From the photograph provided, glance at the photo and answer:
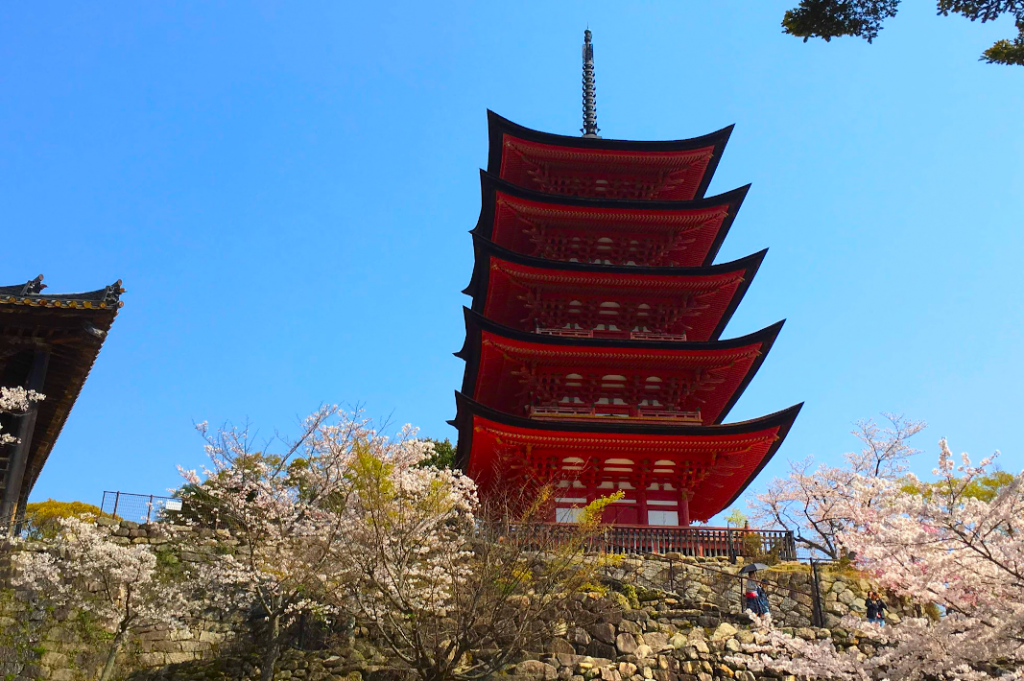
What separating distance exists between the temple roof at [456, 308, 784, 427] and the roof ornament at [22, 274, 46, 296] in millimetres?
10544

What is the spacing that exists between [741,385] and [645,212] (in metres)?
6.10

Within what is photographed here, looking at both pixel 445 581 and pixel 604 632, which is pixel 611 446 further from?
pixel 445 581

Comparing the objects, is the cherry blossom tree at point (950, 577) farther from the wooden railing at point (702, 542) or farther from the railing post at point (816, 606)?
the wooden railing at point (702, 542)

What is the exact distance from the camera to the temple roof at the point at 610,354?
21281mm

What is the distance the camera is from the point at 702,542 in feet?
59.5

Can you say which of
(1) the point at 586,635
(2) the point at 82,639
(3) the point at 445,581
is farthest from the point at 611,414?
(2) the point at 82,639

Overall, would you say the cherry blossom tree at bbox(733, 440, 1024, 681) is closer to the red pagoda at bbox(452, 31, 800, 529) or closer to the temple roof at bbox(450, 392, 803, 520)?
the red pagoda at bbox(452, 31, 800, 529)

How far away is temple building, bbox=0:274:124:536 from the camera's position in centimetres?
1142

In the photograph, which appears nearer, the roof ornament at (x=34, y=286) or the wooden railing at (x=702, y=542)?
the roof ornament at (x=34, y=286)

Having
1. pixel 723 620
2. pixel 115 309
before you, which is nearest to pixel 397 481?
pixel 115 309

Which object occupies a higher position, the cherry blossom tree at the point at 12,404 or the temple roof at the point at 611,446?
the temple roof at the point at 611,446

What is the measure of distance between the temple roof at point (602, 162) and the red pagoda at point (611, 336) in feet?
0.17

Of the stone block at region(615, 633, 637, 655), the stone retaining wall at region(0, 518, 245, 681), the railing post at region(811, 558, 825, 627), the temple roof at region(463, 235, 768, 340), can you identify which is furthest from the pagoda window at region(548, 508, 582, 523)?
the stone retaining wall at region(0, 518, 245, 681)

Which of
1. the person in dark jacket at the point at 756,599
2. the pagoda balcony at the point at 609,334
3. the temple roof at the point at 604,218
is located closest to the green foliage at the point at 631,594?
the person in dark jacket at the point at 756,599
